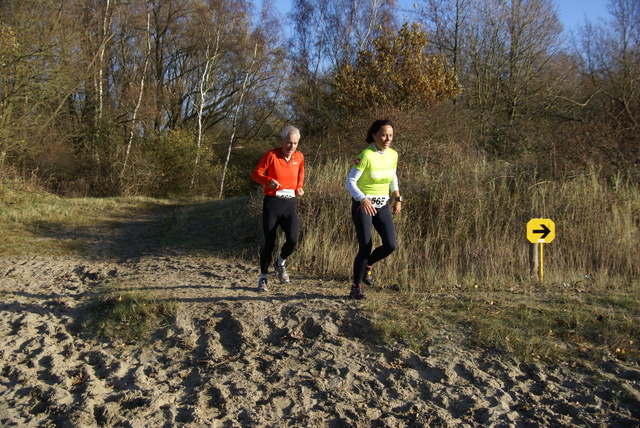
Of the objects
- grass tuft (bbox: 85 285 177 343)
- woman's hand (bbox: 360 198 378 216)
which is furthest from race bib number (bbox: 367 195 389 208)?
grass tuft (bbox: 85 285 177 343)

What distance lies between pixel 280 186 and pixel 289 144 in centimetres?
45

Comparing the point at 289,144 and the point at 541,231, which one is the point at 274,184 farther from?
the point at 541,231

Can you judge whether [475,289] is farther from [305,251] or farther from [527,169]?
[527,169]

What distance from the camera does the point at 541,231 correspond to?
611 centimetres

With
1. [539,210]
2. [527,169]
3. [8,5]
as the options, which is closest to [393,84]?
[527,169]

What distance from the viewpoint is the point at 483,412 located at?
344 cm

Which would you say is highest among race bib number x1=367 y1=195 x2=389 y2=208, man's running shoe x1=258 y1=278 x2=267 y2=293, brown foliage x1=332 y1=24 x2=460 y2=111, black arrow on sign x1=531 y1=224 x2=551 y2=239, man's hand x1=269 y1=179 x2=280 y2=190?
brown foliage x1=332 y1=24 x2=460 y2=111

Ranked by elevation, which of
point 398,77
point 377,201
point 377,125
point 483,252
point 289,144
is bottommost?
point 483,252

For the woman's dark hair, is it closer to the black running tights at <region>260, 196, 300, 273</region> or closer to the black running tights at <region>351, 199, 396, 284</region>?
the black running tights at <region>351, 199, 396, 284</region>

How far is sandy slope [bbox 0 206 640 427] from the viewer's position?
11.3 feet

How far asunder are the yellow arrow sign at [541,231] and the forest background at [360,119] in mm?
582

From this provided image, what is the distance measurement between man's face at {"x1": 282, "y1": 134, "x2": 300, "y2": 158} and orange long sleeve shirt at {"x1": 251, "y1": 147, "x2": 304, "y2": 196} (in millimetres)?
73

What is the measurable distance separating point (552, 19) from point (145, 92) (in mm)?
17390

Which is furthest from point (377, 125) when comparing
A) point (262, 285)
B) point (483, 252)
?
point (483, 252)
